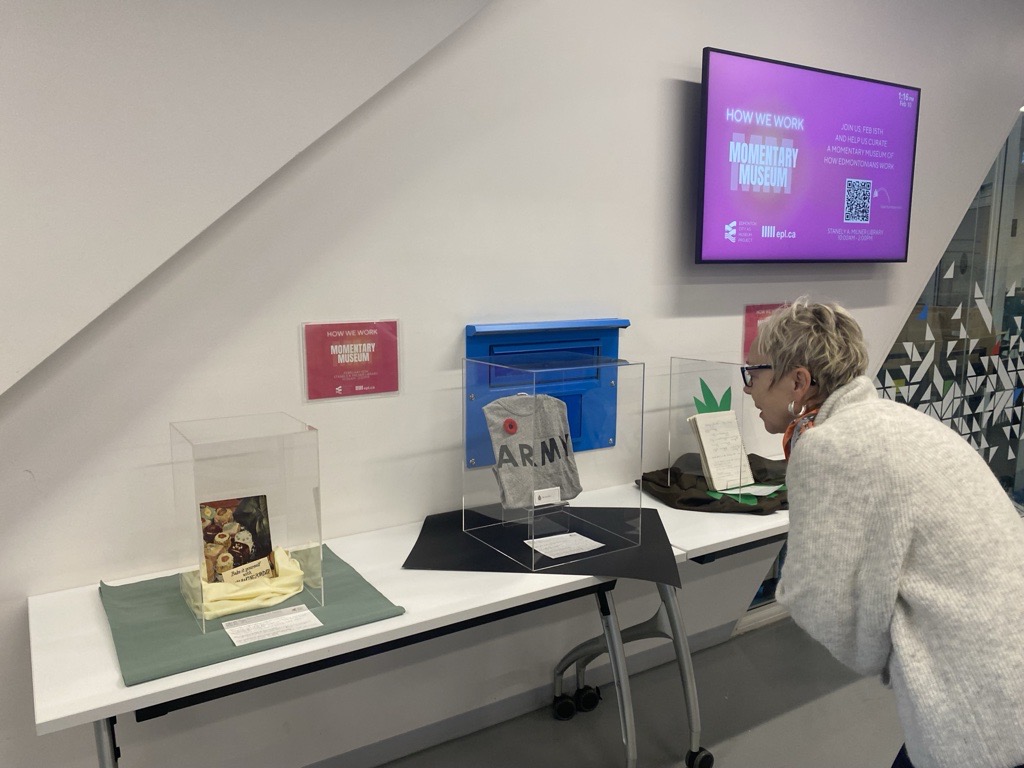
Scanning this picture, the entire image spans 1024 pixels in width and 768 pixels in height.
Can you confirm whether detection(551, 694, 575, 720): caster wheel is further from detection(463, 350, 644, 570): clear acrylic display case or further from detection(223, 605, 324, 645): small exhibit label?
detection(223, 605, 324, 645): small exhibit label

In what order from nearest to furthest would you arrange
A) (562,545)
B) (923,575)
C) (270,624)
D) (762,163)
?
(923,575)
(270,624)
(562,545)
(762,163)

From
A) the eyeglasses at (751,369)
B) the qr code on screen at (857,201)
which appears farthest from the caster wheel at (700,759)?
the qr code on screen at (857,201)

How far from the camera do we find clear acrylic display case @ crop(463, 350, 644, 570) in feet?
6.95

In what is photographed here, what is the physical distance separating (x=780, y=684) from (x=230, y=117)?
273cm

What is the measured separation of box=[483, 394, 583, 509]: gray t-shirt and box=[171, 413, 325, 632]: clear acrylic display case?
0.59m

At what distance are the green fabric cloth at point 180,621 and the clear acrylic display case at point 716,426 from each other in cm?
128

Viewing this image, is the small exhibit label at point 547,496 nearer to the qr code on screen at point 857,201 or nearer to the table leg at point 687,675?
the table leg at point 687,675

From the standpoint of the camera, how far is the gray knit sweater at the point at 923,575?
1.38 metres

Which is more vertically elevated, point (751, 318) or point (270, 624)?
point (751, 318)

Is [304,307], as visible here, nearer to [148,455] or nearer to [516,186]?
[148,455]

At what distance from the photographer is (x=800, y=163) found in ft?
9.53

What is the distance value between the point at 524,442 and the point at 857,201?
1.86 m

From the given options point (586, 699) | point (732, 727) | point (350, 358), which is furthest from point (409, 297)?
point (732, 727)

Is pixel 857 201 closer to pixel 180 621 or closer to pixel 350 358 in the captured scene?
pixel 350 358
